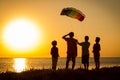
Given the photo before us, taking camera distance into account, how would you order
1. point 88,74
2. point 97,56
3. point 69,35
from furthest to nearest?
point 97,56
point 69,35
point 88,74

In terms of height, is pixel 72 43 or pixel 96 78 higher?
pixel 72 43

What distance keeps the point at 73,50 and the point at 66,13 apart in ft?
8.18

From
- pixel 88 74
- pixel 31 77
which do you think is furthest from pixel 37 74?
pixel 88 74

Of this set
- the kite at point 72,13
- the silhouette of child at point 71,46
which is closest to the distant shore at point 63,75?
the silhouette of child at point 71,46

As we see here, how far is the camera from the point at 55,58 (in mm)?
25375

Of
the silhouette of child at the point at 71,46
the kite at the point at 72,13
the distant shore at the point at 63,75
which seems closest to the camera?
the distant shore at the point at 63,75

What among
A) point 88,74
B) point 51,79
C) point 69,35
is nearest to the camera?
point 51,79

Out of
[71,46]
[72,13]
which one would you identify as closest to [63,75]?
[71,46]

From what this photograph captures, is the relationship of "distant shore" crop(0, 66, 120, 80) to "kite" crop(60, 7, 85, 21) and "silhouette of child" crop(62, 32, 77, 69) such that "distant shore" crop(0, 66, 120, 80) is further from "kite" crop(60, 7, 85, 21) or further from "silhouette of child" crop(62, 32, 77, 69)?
"kite" crop(60, 7, 85, 21)

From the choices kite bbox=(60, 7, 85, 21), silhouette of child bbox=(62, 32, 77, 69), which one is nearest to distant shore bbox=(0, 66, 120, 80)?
silhouette of child bbox=(62, 32, 77, 69)

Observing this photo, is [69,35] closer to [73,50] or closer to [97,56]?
[73,50]

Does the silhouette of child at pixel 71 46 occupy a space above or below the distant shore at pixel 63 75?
above

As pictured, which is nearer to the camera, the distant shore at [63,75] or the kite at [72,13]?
the distant shore at [63,75]

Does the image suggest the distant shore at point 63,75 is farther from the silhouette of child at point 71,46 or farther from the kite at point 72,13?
the kite at point 72,13
